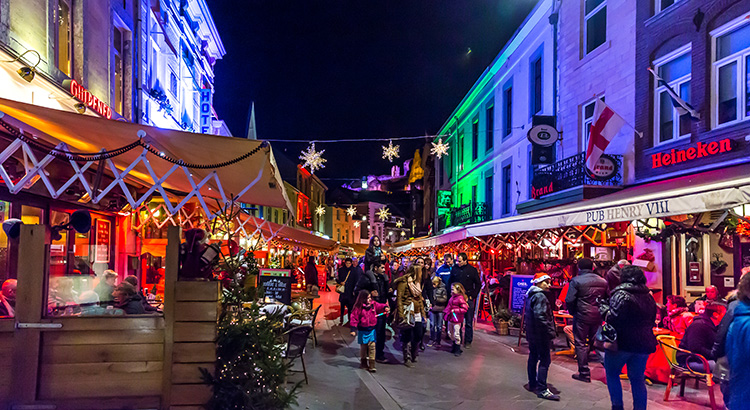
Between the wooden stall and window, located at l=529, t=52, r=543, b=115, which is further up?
window, located at l=529, t=52, r=543, b=115

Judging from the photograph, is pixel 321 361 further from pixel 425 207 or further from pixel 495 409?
pixel 425 207

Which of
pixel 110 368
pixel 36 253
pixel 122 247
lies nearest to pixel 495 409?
pixel 110 368

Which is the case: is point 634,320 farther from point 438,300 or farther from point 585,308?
point 438,300

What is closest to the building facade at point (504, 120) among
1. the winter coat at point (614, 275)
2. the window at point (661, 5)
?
the window at point (661, 5)

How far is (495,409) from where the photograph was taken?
646 centimetres

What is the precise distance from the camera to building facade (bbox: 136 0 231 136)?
15.9 m

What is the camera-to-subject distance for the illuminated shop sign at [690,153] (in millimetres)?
9844

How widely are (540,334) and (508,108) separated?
53.5 feet

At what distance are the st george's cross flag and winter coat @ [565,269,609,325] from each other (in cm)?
529

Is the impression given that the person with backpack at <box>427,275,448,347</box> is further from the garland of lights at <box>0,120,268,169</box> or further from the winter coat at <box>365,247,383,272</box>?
the garland of lights at <box>0,120,268,169</box>

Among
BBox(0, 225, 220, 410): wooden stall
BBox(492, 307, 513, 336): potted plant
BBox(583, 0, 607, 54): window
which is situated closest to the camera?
BBox(0, 225, 220, 410): wooden stall

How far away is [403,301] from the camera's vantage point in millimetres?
9156

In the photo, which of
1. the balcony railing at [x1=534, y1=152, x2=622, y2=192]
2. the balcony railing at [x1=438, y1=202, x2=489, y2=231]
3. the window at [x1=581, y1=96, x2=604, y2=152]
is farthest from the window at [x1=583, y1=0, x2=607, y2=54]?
the balcony railing at [x1=438, y1=202, x2=489, y2=231]

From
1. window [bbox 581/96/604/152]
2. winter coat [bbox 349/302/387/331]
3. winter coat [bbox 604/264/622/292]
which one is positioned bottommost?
winter coat [bbox 349/302/387/331]
